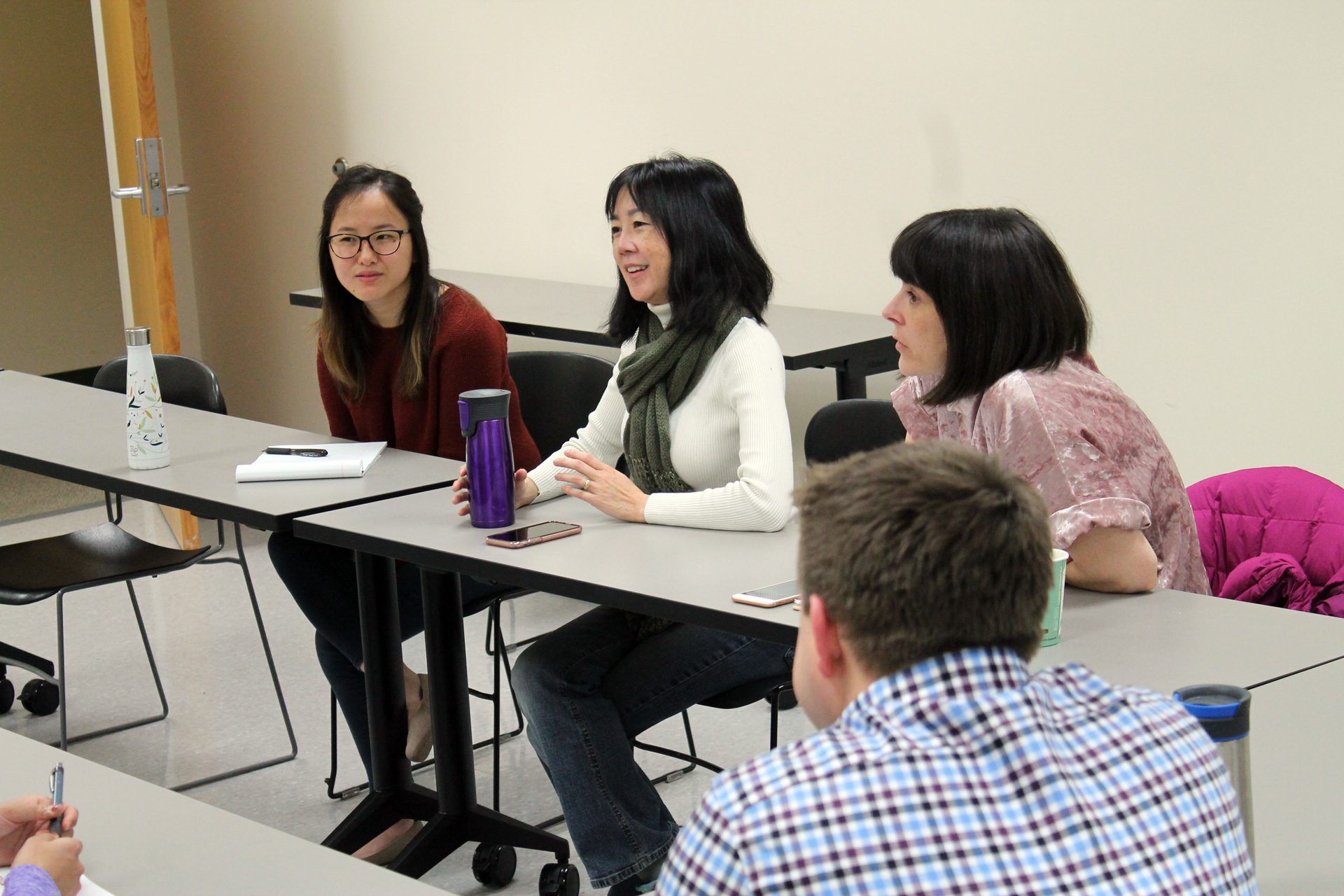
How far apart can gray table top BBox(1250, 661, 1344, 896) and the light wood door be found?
11.7 feet

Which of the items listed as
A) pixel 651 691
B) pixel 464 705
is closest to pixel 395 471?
pixel 464 705

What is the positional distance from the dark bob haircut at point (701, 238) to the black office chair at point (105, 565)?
1274 millimetres

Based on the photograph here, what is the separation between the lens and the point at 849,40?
360cm

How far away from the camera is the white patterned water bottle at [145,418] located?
251 cm

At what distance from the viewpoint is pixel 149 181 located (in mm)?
4371

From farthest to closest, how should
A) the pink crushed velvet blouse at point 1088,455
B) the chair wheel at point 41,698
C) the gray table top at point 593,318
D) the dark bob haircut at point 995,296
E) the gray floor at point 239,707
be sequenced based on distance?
the chair wheel at point 41,698, the gray table top at point 593,318, the gray floor at point 239,707, the dark bob haircut at point 995,296, the pink crushed velvet blouse at point 1088,455

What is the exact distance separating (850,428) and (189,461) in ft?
3.92

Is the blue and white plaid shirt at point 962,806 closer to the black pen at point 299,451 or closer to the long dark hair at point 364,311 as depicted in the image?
the black pen at point 299,451

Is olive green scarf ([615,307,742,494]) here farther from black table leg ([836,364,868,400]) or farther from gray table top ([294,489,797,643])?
black table leg ([836,364,868,400])

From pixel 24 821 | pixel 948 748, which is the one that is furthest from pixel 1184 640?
pixel 24 821

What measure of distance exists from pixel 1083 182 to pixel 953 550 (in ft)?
8.42

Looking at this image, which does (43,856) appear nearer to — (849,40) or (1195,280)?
(1195,280)

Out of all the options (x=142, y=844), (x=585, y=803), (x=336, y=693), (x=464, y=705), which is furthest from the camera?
(x=336, y=693)

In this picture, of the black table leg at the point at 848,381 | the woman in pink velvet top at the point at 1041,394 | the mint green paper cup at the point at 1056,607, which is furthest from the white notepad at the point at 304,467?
the mint green paper cup at the point at 1056,607
